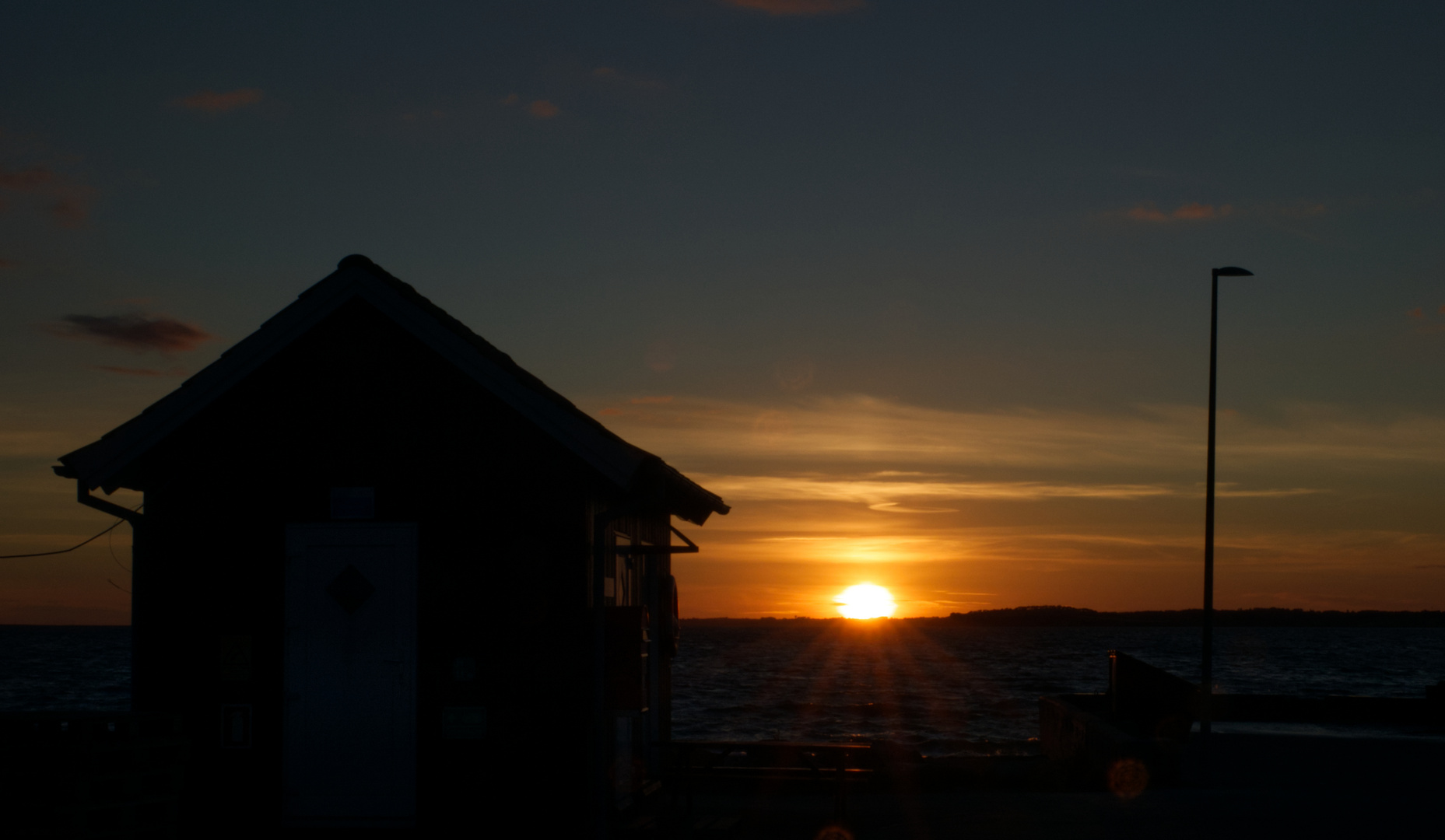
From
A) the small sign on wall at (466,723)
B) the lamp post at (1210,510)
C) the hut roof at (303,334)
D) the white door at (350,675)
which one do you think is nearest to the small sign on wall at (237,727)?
the white door at (350,675)

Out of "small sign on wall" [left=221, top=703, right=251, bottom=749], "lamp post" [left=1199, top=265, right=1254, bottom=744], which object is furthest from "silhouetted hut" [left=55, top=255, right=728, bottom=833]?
"lamp post" [left=1199, top=265, right=1254, bottom=744]

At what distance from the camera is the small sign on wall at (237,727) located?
11.6m

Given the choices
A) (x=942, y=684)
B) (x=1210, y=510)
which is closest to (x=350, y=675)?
(x=1210, y=510)

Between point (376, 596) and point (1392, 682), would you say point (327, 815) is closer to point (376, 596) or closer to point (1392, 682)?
point (376, 596)

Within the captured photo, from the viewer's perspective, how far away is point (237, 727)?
38.2 feet

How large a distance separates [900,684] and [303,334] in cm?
7673

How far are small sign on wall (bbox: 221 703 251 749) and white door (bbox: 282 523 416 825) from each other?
1.21ft

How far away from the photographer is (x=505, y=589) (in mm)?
11438

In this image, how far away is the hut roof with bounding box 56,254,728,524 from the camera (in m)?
11.6

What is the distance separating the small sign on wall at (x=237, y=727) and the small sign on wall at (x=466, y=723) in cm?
187

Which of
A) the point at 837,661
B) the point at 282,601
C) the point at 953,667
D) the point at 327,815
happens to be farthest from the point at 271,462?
the point at 837,661

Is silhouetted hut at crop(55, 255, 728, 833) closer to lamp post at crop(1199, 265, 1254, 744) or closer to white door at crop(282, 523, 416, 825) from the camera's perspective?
white door at crop(282, 523, 416, 825)

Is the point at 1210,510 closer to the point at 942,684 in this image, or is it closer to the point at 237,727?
the point at 237,727

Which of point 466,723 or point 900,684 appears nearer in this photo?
point 466,723
